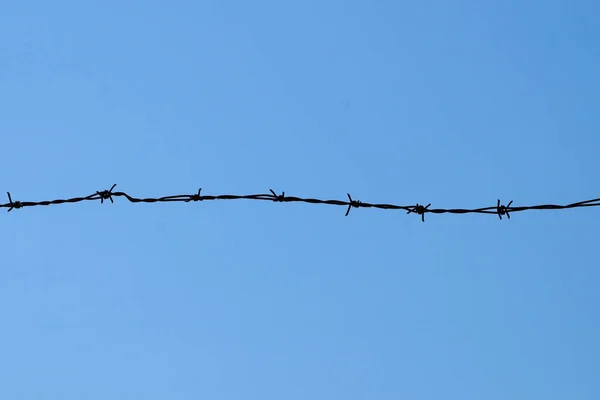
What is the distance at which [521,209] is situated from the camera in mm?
7832

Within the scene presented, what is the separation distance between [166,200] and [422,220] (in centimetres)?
247

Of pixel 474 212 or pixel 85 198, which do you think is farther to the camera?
pixel 85 198

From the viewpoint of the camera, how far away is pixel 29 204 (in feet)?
29.2

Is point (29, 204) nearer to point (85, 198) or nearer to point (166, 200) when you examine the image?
point (85, 198)

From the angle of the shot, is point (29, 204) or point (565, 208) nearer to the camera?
point (565, 208)

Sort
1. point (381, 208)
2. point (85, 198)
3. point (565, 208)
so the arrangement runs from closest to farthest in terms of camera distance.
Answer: point (565, 208) < point (381, 208) < point (85, 198)

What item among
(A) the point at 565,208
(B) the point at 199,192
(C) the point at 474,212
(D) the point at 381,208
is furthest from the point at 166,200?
(A) the point at 565,208

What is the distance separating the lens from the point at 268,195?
8352 mm

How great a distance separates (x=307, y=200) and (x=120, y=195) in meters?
2.01

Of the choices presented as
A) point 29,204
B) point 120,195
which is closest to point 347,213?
point 120,195

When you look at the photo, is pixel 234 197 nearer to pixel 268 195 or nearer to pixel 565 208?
pixel 268 195

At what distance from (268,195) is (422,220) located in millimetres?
1472

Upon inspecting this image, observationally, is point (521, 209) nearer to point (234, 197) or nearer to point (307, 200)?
point (307, 200)

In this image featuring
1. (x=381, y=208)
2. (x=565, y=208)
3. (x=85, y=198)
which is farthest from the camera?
(x=85, y=198)
